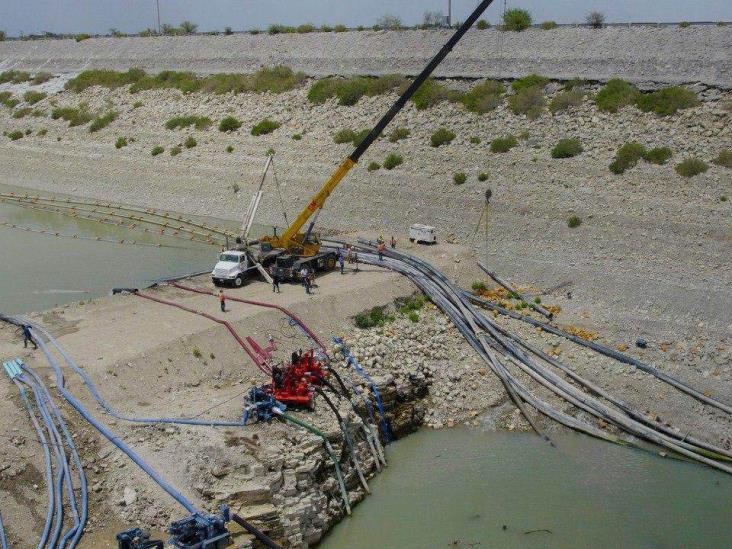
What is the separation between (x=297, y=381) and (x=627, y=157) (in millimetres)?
24005

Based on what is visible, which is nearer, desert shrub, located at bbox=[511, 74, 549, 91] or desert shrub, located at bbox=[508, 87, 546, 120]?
desert shrub, located at bbox=[508, 87, 546, 120]

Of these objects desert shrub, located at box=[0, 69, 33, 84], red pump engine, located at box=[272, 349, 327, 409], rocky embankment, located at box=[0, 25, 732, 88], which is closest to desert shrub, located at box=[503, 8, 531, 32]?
rocky embankment, located at box=[0, 25, 732, 88]

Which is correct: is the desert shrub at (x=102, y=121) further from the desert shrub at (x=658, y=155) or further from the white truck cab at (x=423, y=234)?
the desert shrub at (x=658, y=155)

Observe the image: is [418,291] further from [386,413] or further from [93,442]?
[93,442]

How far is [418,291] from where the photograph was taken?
92.2 feet

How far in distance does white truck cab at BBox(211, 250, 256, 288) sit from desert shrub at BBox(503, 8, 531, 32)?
33.3 m

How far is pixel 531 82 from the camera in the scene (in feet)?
152

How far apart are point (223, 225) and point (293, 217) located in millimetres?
4319

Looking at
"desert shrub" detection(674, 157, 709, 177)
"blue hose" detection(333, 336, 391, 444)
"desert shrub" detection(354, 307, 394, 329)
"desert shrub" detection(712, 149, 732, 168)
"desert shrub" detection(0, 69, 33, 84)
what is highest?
"desert shrub" detection(0, 69, 33, 84)

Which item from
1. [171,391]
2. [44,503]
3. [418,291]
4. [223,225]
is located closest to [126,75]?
[223,225]

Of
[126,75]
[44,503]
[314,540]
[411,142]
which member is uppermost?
[126,75]

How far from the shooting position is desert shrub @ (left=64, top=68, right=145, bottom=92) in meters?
69.8

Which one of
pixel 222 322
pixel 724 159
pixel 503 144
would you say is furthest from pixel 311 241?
pixel 724 159

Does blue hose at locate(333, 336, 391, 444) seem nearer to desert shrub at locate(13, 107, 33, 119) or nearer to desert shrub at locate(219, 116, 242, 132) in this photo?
desert shrub at locate(219, 116, 242, 132)
